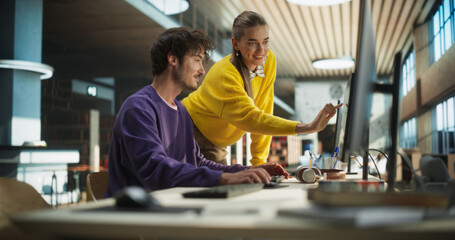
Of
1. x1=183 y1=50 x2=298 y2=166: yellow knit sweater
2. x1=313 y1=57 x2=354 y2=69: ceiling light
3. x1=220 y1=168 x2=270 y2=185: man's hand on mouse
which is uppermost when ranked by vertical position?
x1=313 y1=57 x2=354 y2=69: ceiling light

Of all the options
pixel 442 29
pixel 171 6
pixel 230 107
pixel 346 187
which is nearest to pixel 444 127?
pixel 442 29

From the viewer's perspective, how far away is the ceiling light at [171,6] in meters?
7.37

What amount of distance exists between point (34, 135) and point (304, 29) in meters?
6.18

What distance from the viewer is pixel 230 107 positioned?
183 cm

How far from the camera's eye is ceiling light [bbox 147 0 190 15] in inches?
290

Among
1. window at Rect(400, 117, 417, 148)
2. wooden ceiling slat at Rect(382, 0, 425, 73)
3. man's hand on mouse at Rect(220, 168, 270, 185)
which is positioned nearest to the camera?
man's hand on mouse at Rect(220, 168, 270, 185)

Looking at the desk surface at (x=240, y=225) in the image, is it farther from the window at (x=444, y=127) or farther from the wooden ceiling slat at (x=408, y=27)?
the window at (x=444, y=127)

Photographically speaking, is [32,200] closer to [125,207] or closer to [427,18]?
[125,207]

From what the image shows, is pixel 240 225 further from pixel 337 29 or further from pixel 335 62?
pixel 335 62

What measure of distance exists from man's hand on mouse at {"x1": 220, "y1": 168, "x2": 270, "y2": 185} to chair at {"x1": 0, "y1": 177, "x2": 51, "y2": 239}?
549 millimetres

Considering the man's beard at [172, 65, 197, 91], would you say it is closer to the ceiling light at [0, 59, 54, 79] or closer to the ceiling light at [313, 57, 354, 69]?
the ceiling light at [0, 59, 54, 79]

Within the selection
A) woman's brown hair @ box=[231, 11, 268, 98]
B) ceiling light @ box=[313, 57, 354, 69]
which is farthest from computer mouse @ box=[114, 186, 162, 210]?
ceiling light @ box=[313, 57, 354, 69]

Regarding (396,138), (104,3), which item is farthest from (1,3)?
(396,138)

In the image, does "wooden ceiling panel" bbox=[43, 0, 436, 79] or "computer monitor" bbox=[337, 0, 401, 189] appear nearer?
"computer monitor" bbox=[337, 0, 401, 189]
